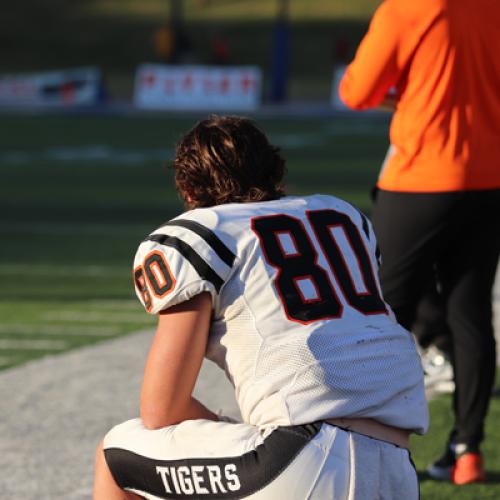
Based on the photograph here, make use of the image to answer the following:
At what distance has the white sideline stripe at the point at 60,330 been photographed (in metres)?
8.14

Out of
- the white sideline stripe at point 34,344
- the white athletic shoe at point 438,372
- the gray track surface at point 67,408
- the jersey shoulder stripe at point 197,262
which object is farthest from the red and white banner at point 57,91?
the jersey shoulder stripe at point 197,262

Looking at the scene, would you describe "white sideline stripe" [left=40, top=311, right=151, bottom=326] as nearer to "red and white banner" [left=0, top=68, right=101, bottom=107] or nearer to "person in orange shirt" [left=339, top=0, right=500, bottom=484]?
"person in orange shirt" [left=339, top=0, right=500, bottom=484]

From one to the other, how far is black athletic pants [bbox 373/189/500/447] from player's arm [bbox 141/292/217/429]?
1.77 meters

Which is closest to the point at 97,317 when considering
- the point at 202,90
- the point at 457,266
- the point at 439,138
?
the point at 457,266

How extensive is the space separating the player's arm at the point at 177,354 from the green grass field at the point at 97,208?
566 mm

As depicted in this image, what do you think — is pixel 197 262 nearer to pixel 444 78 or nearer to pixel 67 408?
pixel 444 78

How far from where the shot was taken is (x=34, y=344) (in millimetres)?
7785

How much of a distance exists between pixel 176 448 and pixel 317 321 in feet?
1.42

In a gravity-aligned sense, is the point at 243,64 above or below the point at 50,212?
below

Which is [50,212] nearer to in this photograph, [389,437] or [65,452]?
[65,452]

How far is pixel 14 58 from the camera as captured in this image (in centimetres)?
6875

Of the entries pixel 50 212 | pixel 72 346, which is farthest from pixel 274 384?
pixel 50 212

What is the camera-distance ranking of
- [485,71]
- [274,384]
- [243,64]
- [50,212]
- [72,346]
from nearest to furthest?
[274,384], [485,71], [72,346], [50,212], [243,64]

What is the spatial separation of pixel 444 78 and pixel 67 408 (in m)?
2.25
